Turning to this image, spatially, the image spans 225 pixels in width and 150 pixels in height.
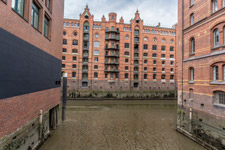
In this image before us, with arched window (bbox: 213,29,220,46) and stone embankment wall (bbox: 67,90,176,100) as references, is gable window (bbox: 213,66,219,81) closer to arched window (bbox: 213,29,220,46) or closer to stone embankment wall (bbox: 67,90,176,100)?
arched window (bbox: 213,29,220,46)

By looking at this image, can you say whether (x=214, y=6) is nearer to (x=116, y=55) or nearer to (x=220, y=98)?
(x=220, y=98)

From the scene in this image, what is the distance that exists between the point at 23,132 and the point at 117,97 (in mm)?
25820

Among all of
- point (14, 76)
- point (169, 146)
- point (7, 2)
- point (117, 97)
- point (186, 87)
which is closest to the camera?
point (7, 2)

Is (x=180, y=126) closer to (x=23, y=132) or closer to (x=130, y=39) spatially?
(x=23, y=132)

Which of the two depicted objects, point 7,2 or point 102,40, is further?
point 102,40

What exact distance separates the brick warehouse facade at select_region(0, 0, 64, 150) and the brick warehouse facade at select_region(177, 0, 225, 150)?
1281cm

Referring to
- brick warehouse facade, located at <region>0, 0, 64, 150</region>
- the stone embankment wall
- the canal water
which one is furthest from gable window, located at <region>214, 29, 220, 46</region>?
the stone embankment wall

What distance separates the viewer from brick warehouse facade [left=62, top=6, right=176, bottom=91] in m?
33.7

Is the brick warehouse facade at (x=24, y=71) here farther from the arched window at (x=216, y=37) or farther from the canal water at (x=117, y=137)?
the arched window at (x=216, y=37)

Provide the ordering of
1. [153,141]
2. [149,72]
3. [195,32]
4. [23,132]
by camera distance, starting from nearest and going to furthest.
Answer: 1. [23,132]
2. [153,141]
3. [195,32]
4. [149,72]

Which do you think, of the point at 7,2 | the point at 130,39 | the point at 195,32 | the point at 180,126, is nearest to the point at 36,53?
the point at 7,2

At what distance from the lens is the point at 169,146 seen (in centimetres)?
1044

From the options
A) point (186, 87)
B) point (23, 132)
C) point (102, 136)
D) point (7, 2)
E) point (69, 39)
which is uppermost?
point (69, 39)

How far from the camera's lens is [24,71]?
293 inches
